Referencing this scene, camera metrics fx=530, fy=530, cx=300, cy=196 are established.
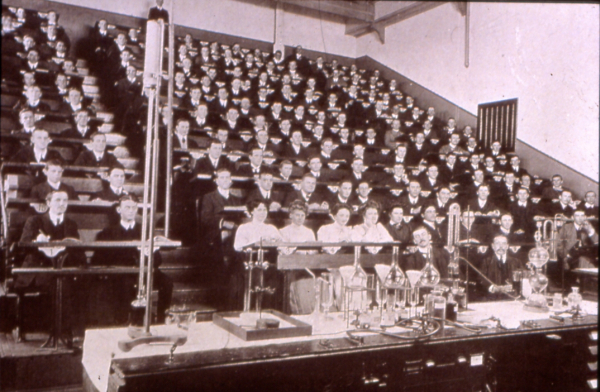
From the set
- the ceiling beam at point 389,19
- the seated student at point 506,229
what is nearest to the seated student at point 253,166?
the seated student at point 506,229

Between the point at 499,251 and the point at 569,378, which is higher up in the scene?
the point at 499,251

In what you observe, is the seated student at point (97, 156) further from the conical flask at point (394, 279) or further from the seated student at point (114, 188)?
the conical flask at point (394, 279)

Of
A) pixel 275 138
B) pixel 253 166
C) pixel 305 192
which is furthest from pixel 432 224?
pixel 275 138

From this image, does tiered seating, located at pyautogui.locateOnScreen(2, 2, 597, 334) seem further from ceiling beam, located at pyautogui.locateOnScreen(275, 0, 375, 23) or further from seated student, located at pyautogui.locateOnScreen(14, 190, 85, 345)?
ceiling beam, located at pyautogui.locateOnScreen(275, 0, 375, 23)

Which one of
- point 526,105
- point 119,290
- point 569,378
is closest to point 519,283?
point 569,378

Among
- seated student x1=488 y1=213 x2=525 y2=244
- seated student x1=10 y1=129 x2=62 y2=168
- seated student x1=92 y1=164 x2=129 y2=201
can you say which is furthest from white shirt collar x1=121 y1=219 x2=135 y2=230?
seated student x1=488 y1=213 x2=525 y2=244

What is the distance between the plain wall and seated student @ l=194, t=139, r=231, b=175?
5.05m

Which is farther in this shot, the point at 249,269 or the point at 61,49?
the point at 61,49

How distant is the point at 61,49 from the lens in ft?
26.4

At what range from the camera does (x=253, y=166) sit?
6715mm

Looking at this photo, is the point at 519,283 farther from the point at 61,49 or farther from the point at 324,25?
the point at 324,25

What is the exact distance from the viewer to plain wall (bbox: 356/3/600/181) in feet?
28.0

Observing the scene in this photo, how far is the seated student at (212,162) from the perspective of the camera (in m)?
6.19

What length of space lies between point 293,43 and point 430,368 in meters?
10.6
